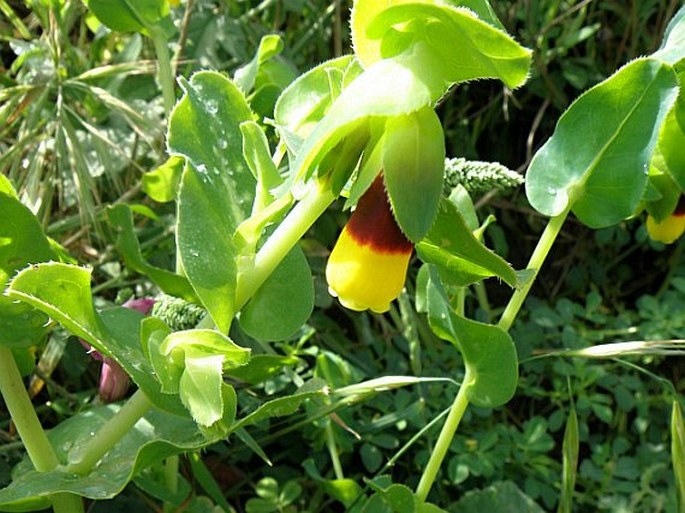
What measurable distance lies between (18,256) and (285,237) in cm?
22

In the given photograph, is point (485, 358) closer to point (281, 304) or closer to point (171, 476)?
point (281, 304)

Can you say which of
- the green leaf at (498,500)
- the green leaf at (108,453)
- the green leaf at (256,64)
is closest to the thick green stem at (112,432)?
the green leaf at (108,453)

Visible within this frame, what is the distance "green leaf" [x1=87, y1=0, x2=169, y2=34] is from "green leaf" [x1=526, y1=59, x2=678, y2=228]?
0.41 m

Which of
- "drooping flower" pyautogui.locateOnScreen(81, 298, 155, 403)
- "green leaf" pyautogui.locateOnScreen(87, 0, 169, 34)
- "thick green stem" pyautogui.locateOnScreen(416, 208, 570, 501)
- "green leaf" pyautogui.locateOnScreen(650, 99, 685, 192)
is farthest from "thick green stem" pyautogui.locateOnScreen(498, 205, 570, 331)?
"green leaf" pyautogui.locateOnScreen(87, 0, 169, 34)

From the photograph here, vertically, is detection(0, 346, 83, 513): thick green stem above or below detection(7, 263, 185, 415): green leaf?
below

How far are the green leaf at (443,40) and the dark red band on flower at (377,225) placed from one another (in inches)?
3.1

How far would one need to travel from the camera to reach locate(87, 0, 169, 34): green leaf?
91 cm

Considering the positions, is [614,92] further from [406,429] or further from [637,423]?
[637,423]

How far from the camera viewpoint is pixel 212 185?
2.22 feet

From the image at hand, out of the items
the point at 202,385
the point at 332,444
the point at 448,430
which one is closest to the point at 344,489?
the point at 332,444

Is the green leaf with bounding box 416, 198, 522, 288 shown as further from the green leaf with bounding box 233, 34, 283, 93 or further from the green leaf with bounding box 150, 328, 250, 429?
the green leaf with bounding box 233, 34, 283, 93

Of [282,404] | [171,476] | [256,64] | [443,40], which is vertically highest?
[443,40]

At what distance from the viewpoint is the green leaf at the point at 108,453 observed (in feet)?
2.07

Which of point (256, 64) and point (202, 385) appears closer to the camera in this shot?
point (202, 385)
